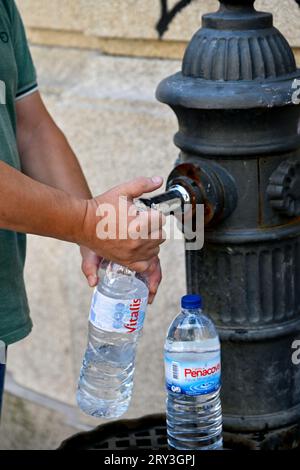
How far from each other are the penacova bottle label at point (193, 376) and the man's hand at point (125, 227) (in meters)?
0.26

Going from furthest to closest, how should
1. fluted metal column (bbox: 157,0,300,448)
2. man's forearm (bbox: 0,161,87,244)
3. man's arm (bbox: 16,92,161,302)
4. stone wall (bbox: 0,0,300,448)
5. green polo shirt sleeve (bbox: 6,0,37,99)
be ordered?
stone wall (bbox: 0,0,300,448) < man's arm (bbox: 16,92,161,302) < green polo shirt sleeve (bbox: 6,0,37,99) < fluted metal column (bbox: 157,0,300,448) < man's forearm (bbox: 0,161,87,244)

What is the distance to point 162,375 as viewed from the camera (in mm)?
3518

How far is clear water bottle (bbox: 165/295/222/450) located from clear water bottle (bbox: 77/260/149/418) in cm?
11

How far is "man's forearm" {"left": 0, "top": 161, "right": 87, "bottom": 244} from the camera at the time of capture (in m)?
2.00

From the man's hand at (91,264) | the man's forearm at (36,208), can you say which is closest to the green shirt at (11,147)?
the man's hand at (91,264)

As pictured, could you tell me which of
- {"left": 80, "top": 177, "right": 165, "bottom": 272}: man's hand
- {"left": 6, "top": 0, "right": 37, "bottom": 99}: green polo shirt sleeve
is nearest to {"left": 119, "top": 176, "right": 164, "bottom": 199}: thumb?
{"left": 80, "top": 177, "right": 165, "bottom": 272}: man's hand

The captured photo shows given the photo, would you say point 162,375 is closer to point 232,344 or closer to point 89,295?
point 89,295

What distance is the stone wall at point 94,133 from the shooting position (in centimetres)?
327

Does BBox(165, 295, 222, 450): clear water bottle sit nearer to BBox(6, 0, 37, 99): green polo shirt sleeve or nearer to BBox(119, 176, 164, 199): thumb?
BBox(119, 176, 164, 199): thumb

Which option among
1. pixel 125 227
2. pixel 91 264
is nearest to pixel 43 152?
pixel 91 264

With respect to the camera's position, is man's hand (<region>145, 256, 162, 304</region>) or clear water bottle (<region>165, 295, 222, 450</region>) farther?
man's hand (<region>145, 256, 162, 304</region>)

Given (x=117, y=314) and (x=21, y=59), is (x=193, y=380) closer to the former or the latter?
(x=117, y=314)
